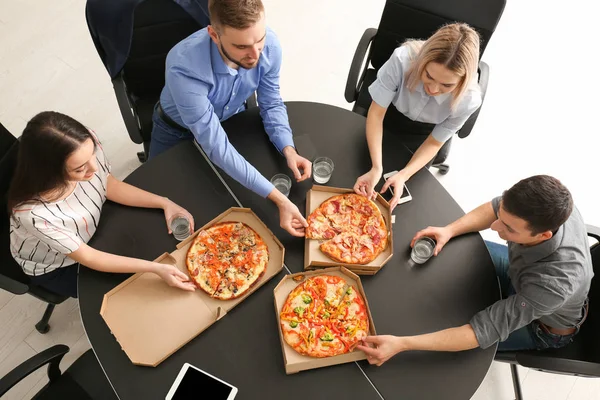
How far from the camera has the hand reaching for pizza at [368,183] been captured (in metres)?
1.90

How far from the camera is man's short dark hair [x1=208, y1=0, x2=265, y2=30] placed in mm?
1517

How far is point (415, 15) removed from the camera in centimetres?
235

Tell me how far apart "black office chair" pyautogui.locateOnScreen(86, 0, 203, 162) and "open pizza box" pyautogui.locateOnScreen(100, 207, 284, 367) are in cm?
95

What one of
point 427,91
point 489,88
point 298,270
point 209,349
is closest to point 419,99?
point 427,91

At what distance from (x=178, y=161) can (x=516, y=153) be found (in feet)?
8.83

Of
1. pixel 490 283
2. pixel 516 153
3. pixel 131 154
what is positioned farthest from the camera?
pixel 516 153

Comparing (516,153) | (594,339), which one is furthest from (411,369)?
(516,153)

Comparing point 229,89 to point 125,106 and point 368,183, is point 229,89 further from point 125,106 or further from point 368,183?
point 368,183

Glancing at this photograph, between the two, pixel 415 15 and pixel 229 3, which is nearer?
pixel 229 3

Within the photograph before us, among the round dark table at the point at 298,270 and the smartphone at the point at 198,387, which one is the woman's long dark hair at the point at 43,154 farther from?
the smartphone at the point at 198,387

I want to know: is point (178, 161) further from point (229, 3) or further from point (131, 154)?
point (131, 154)

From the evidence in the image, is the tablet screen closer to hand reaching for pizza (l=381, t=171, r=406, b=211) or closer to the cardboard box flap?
the cardboard box flap

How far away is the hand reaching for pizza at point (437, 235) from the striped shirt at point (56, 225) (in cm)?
137

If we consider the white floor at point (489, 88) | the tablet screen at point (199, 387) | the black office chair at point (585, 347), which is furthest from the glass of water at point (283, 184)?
the white floor at point (489, 88)
